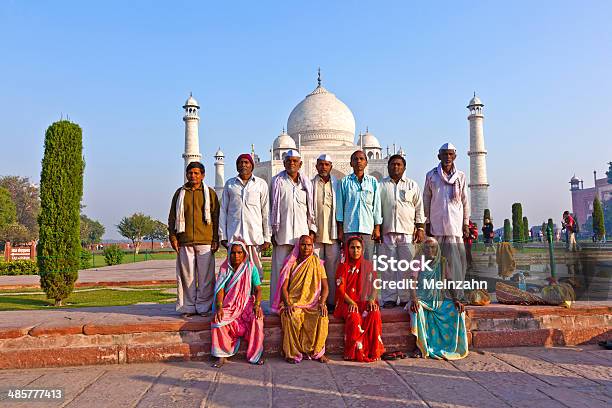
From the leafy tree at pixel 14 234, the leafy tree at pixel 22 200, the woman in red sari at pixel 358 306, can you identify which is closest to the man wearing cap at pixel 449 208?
the woman in red sari at pixel 358 306

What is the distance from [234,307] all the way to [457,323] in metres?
1.74

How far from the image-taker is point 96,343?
3705mm

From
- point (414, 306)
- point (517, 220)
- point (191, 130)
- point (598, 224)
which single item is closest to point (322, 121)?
point (191, 130)

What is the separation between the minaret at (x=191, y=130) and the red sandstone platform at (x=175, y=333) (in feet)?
→ 90.5

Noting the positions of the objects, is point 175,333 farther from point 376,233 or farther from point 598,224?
point 598,224

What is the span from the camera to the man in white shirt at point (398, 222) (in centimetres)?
418

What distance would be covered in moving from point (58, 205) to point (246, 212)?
5.13m

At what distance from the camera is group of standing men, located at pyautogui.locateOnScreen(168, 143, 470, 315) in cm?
414

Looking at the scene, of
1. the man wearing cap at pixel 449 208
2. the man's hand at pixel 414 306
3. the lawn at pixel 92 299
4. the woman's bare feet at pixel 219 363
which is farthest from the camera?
the lawn at pixel 92 299

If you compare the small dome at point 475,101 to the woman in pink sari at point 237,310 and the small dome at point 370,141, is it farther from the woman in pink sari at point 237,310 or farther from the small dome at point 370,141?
the woman in pink sari at point 237,310

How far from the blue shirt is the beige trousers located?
1.22 meters

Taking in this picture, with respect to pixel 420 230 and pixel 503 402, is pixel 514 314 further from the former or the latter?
pixel 503 402

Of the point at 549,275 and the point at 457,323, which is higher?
the point at 549,275

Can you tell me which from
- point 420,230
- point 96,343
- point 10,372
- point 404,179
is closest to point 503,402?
point 420,230
